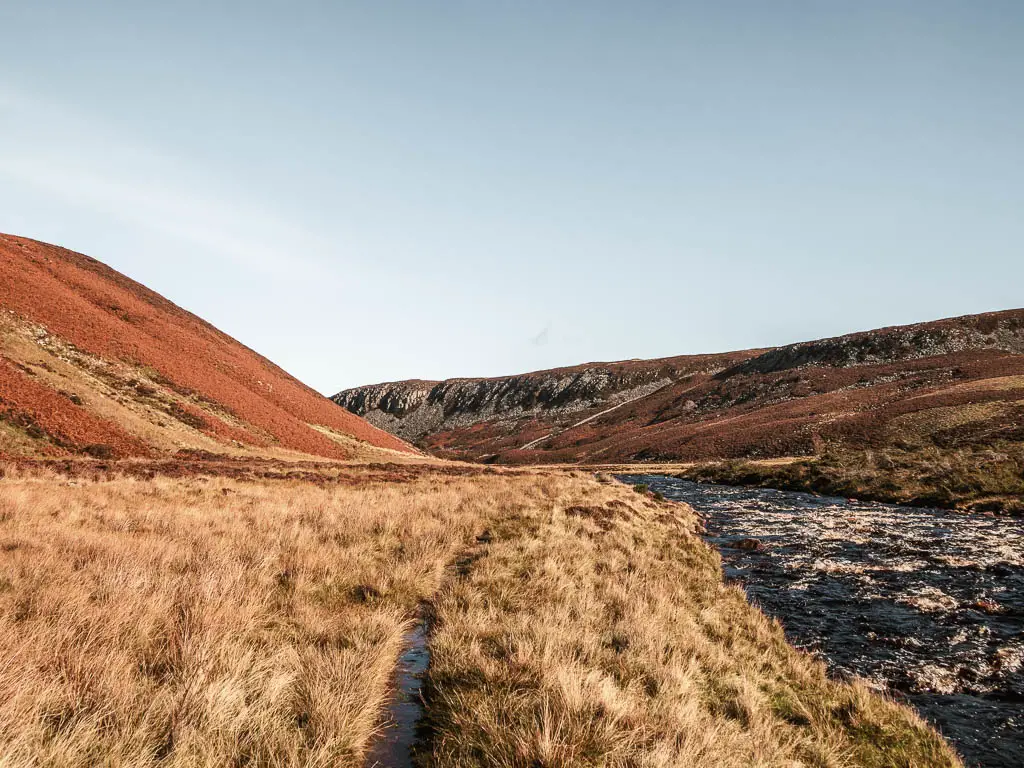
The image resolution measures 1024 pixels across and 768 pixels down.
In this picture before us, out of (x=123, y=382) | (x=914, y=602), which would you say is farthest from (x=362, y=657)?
(x=123, y=382)

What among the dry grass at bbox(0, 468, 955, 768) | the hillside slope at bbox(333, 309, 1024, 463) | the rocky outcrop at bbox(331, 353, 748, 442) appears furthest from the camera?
the rocky outcrop at bbox(331, 353, 748, 442)

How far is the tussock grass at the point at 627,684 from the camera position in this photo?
4.22 metres

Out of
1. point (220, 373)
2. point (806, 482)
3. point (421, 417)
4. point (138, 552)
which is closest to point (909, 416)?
point (806, 482)

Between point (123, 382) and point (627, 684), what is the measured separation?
45067 millimetres

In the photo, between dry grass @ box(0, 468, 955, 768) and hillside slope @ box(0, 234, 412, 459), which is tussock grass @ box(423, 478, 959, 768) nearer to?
dry grass @ box(0, 468, 955, 768)

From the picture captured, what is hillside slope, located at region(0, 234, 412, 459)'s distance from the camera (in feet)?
93.3

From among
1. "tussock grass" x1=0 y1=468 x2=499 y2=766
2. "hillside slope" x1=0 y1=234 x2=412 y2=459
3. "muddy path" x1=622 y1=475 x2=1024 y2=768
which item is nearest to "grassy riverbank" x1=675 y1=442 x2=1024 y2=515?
"muddy path" x1=622 y1=475 x2=1024 y2=768

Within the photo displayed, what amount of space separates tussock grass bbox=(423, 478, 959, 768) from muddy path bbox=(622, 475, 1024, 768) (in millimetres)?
1041

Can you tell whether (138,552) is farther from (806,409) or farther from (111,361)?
(806,409)

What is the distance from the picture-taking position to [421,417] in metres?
157

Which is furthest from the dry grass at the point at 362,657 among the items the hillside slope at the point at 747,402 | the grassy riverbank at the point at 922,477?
the hillside slope at the point at 747,402

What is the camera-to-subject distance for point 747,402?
87188 millimetres

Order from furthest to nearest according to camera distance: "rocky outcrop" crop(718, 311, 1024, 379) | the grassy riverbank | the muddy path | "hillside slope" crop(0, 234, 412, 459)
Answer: "rocky outcrop" crop(718, 311, 1024, 379)
"hillside slope" crop(0, 234, 412, 459)
the grassy riverbank
the muddy path

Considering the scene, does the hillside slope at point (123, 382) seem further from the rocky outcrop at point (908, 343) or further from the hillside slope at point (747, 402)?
the rocky outcrop at point (908, 343)
